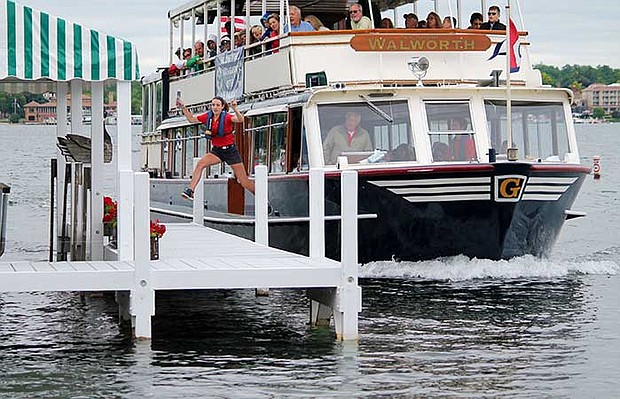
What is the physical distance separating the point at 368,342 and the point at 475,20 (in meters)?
9.66

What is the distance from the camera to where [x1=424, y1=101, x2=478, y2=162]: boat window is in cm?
2030

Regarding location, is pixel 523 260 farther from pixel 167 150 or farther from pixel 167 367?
pixel 167 150

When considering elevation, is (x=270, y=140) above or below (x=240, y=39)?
below

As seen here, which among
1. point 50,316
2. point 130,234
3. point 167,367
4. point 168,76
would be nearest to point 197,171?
point 50,316

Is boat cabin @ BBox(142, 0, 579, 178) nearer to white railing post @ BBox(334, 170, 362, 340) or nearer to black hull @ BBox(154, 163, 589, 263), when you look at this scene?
black hull @ BBox(154, 163, 589, 263)

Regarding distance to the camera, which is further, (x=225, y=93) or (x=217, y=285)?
(x=225, y=93)

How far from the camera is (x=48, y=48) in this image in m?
14.1

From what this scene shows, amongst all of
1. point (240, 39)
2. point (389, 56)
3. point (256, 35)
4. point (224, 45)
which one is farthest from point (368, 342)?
point (224, 45)

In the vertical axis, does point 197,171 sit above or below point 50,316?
above

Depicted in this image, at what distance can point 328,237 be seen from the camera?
20109 millimetres

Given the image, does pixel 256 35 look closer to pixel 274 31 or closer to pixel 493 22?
pixel 274 31

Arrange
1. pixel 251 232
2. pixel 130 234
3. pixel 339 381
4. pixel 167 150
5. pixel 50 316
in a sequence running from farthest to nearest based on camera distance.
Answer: pixel 167 150 < pixel 251 232 < pixel 50 316 < pixel 130 234 < pixel 339 381

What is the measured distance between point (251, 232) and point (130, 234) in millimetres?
6930

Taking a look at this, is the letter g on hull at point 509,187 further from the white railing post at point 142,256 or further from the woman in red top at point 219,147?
the white railing post at point 142,256
